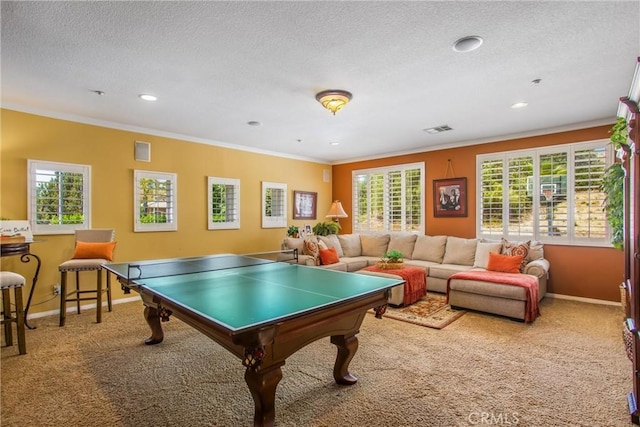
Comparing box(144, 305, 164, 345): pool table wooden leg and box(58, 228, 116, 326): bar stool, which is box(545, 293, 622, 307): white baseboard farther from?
box(58, 228, 116, 326): bar stool

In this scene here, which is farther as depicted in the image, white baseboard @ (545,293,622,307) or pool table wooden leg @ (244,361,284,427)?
white baseboard @ (545,293,622,307)

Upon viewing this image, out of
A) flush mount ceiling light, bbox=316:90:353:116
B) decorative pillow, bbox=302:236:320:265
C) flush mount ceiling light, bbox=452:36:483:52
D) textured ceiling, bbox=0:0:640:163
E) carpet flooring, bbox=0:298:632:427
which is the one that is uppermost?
textured ceiling, bbox=0:0:640:163

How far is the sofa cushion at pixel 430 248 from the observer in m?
5.80

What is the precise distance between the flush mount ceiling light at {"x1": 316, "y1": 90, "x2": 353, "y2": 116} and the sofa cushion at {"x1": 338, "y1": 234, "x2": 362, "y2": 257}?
3444 millimetres

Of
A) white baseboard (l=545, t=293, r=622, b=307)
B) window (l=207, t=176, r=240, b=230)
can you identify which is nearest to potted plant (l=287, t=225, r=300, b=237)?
window (l=207, t=176, r=240, b=230)

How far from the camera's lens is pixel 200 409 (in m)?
2.17

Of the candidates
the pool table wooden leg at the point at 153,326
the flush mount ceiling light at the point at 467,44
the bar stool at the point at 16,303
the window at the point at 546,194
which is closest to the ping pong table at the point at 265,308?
the pool table wooden leg at the point at 153,326

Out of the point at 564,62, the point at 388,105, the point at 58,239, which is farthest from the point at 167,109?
the point at 564,62

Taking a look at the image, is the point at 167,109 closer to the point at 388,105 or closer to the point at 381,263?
the point at 388,105

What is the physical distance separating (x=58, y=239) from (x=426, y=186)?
607cm

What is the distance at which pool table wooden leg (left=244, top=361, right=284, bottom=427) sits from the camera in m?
1.80

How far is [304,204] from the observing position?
736cm

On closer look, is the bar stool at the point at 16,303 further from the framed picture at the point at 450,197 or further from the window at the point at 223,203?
the framed picture at the point at 450,197

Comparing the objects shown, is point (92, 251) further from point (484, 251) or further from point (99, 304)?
point (484, 251)
